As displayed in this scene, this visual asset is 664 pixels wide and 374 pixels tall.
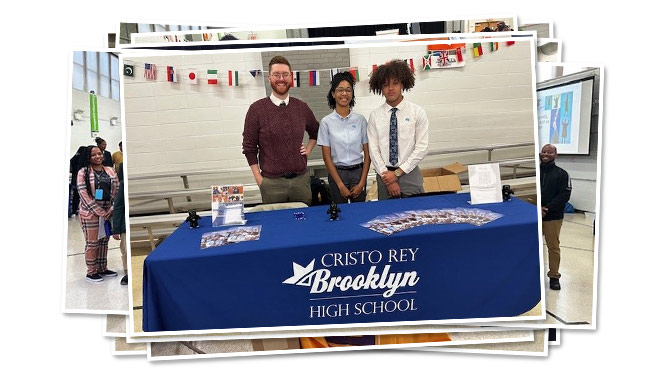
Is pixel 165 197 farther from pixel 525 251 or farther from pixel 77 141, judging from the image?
pixel 525 251

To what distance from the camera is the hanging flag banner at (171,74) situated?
3.88 ft

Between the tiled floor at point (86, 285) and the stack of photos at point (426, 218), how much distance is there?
854mm

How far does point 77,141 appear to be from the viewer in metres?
1.01

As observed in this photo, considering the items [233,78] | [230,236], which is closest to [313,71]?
[233,78]

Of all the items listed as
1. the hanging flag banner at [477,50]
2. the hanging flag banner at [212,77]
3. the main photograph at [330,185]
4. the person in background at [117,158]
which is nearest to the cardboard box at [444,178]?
the main photograph at [330,185]

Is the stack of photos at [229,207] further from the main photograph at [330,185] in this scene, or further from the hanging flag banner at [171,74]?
the hanging flag banner at [171,74]

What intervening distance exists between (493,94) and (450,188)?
49cm

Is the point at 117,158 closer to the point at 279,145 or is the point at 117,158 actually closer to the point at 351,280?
the point at 279,145

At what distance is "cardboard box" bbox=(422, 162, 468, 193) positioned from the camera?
1688 mm

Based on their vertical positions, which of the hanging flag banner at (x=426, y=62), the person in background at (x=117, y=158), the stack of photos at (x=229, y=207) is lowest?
the stack of photos at (x=229, y=207)

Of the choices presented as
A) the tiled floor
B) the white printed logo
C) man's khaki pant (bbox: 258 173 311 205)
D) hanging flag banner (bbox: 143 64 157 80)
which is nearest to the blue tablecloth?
the white printed logo

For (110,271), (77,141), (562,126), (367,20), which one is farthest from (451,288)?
(77,141)

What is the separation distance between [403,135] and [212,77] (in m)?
0.88

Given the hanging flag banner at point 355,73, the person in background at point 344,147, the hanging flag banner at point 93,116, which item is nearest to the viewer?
the hanging flag banner at point 93,116
